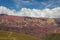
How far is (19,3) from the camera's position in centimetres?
578

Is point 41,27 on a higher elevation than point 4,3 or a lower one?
lower

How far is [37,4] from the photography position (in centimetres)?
574

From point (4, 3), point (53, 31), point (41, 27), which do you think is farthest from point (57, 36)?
point (4, 3)

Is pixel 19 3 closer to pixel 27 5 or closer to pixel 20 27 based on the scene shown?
pixel 27 5

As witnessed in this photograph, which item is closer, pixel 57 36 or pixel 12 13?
pixel 57 36

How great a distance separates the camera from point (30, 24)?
18.8 ft

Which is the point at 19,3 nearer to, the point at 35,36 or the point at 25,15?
the point at 25,15

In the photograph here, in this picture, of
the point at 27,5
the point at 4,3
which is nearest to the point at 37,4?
the point at 27,5

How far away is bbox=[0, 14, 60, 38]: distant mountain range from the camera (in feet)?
18.4

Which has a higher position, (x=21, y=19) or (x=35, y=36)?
(x=21, y=19)

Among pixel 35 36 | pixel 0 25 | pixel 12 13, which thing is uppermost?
pixel 12 13

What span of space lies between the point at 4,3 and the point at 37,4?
111 centimetres

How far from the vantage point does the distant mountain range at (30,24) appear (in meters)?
5.59

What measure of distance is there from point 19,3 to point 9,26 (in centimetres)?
85
